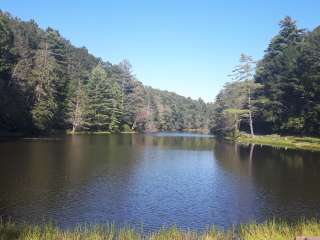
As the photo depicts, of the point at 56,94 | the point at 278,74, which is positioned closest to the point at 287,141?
the point at 278,74

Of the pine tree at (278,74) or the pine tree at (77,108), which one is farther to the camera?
the pine tree at (77,108)

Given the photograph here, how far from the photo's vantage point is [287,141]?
7950 cm

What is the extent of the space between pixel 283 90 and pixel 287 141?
14895mm

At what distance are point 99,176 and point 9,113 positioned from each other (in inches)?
1748

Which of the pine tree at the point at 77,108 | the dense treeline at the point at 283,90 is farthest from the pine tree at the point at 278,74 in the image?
the pine tree at the point at 77,108

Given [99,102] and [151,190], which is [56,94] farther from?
[151,190]

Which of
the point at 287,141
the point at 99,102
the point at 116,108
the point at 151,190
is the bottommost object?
the point at 151,190

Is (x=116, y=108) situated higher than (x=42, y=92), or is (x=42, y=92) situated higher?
(x=42, y=92)

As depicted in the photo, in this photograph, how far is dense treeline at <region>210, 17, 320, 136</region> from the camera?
265 feet

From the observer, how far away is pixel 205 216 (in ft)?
81.9

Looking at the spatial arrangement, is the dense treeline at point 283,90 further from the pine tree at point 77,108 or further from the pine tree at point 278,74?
the pine tree at point 77,108

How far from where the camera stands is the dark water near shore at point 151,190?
80.1ft

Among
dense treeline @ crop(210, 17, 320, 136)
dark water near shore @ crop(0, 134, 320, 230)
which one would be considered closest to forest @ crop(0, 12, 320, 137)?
dense treeline @ crop(210, 17, 320, 136)

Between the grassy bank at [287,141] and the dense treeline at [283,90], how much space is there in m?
2.91
